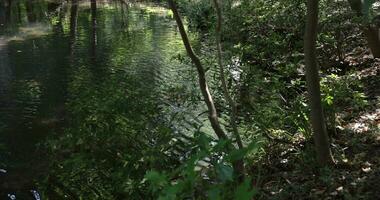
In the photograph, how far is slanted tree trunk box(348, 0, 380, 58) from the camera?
10.6m

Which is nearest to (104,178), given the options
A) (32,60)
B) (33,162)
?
(33,162)

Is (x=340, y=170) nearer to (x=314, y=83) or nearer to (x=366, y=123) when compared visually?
(x=314, y=83)

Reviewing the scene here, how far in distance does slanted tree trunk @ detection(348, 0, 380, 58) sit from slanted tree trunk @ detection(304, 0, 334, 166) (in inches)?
208

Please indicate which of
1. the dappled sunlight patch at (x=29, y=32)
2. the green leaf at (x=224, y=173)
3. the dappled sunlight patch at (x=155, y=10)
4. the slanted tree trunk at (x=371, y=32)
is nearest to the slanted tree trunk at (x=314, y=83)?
the green leaf at (x=224, y=173)

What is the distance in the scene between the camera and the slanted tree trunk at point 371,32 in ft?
34.7

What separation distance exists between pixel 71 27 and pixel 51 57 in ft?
20.3

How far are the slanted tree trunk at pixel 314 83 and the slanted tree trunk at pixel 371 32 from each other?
528cm

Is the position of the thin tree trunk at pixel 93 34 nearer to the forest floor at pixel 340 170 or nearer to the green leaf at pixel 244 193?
the forest floor at pixel 340 170

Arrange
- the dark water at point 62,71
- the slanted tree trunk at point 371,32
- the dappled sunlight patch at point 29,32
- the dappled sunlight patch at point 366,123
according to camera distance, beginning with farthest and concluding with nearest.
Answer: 1. the dappled sunlight patch at point 29,32
2. the slanted tree trunk at point 371,32
3. the dark water at point 62,71
4. the dappled sunlight patch at point 366,123

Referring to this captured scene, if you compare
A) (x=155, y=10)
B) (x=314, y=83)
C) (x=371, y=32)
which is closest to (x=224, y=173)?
(x=314, y=83)

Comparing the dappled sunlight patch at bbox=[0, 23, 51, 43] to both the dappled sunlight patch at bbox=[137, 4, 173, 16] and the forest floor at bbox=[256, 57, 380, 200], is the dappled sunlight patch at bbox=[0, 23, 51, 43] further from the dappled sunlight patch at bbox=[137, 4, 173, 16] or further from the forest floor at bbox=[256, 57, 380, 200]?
the forest floor at bbox=[256, 57, 380, 200]

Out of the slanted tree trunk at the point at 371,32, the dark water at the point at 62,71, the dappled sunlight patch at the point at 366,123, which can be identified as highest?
the slanted tree trunk at the point at 371,32

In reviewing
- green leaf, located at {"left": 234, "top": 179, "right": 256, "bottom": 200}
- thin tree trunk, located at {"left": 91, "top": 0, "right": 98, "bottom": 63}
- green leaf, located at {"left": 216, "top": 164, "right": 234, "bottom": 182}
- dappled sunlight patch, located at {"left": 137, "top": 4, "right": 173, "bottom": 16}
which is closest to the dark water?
thin tree trunk, located at {"left": 91, "top": 0, "right": 98, "bottom": 63}

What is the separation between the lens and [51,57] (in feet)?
60.6
